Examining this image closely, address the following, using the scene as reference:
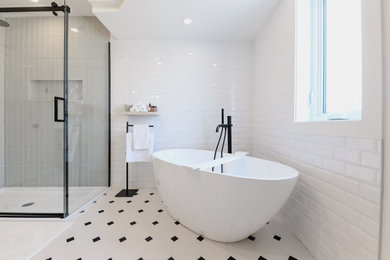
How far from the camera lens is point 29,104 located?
90.4 inches

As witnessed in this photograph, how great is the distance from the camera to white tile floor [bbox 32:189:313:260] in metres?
1.19

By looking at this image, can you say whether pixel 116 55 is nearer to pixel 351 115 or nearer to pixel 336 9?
pixel 336 9

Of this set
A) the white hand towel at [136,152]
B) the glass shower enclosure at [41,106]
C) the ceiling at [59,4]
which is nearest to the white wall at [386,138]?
the white hand towel at [136,152]

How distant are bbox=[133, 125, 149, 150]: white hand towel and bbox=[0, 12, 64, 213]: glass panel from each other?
1.09m

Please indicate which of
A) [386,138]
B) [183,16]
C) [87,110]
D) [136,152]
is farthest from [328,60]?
[87,110]

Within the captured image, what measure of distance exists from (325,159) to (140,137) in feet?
6.91

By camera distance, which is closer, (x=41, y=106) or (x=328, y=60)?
(x=328, y=60)

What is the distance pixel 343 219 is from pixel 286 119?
2.98 ft

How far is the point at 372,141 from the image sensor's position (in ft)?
2.56

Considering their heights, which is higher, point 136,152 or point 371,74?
point 371,74

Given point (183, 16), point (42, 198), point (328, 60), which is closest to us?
point (328, 60)

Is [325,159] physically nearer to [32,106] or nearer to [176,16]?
[176,16]

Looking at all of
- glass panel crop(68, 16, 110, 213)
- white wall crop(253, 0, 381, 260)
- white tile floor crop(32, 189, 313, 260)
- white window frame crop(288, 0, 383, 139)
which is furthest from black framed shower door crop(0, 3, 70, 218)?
white window frame crop(288, 0, 383, 139)

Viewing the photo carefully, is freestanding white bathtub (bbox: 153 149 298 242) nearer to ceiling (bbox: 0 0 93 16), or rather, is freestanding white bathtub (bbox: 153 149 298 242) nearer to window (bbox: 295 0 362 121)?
window (bbox: 295 0 362 121)
